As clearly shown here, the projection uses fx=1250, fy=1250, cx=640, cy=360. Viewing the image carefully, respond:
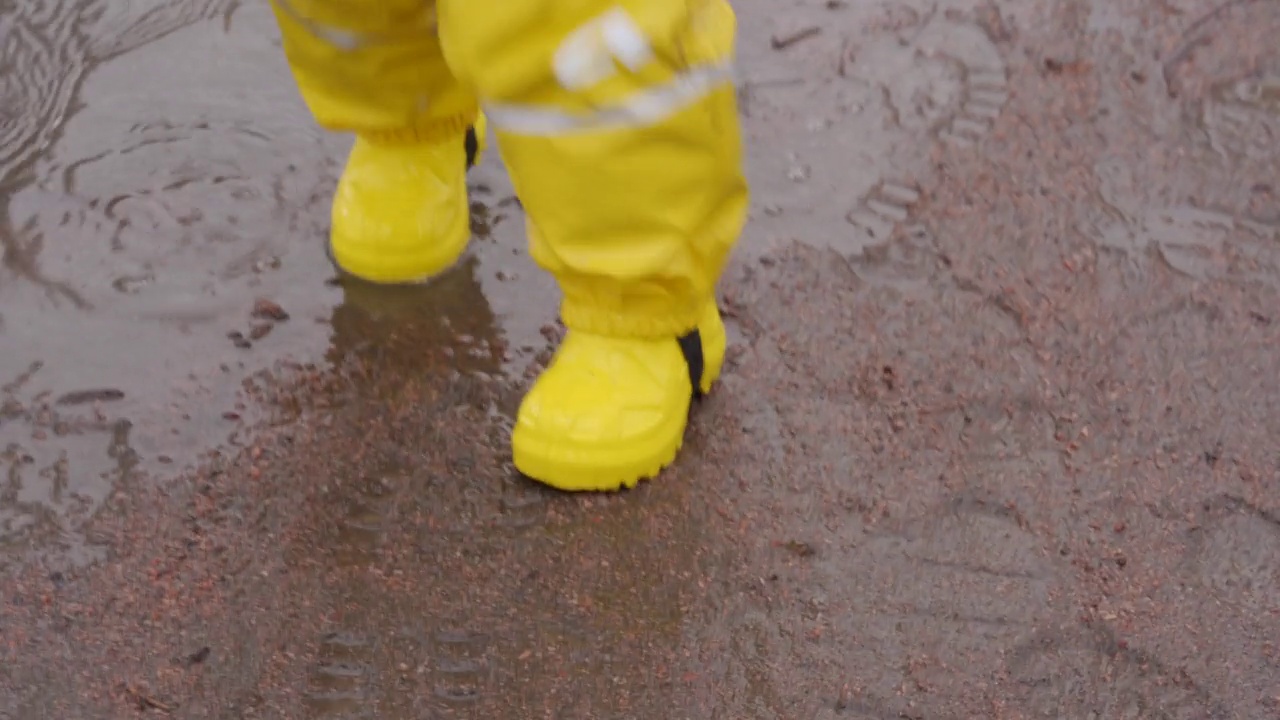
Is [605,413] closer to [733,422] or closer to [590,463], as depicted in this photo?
[590,463]

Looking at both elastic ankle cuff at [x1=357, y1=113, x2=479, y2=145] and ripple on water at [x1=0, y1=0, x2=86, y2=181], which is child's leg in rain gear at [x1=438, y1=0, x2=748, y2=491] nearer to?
elastic ankle cuff at [x1=357, y1=113, x2=479, y2=145]

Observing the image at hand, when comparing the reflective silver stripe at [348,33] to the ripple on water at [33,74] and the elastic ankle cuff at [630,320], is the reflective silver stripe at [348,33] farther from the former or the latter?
the ripple on water at [33,74]

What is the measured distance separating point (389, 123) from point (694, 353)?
0.52 m

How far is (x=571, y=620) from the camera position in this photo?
1372 millimetres

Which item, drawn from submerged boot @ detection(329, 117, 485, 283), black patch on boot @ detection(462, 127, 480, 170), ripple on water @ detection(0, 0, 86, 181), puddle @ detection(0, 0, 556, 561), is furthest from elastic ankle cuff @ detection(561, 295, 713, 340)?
ripple on water @ detection(0, 0, 86, 181)

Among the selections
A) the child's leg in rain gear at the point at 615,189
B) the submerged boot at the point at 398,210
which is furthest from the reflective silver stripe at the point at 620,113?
the submerged boot at the point at 398,210

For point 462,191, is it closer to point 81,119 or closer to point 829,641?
point 81,119

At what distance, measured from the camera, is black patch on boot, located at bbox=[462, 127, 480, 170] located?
1.88 metres

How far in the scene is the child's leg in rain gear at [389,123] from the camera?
1513 mm

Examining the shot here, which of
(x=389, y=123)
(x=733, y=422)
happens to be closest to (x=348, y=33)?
(x=389, y=123)

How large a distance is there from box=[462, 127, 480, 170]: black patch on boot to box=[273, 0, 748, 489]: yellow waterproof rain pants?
0.10m

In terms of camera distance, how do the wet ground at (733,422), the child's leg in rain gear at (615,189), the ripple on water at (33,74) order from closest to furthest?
the child's leg in rain gear at (615,189)
the wet ground at (733,422)
the ripple on water at (33,74)

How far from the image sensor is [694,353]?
1544 mm

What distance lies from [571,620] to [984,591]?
0.46 m
